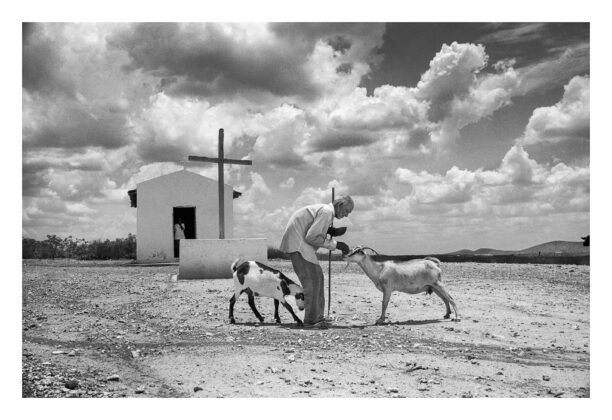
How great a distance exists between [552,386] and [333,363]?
2.05m

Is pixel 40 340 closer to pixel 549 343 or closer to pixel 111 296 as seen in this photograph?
pixel 111 296

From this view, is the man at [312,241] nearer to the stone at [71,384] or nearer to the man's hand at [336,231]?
the man's hand at [336,231]

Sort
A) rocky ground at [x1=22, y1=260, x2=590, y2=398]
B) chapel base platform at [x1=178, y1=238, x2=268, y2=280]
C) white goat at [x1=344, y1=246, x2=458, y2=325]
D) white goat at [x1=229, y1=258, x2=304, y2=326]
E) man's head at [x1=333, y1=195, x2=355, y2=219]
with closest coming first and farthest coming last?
rocky ground at [x1=22, y1=260, x2=590, y2=398] → man's head at [x1=333, y1=195, x2=355, y2=219] → white goat at [x1=229, y1=258, x2=304, y2=326] → white goat at [x1=344, y1=246, x2=458, y2=325] → chapel base platform at [x1=178, y1=238, x2=268, y2=280]

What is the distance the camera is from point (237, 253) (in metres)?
11.8

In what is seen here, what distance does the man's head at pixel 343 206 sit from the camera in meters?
6.96

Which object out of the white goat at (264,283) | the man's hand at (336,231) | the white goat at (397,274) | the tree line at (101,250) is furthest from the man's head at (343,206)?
the tree line at (101,250)

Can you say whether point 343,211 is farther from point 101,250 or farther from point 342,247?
point 101,250

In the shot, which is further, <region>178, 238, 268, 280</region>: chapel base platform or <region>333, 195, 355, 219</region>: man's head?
<region>178, 238, 268, 280</region>: chapel base platform

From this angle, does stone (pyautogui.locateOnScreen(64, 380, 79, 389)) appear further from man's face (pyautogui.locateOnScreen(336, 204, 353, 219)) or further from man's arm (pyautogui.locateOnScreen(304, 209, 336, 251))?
man's face (pyautogui.locateOnScreen(336, 204, 353, 219))

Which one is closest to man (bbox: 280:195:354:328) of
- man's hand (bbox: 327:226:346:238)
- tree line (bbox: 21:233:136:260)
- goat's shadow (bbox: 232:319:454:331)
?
man's hand (bbox: 327:226:346:238)

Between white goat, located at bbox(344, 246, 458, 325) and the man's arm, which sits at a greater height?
the man's arm

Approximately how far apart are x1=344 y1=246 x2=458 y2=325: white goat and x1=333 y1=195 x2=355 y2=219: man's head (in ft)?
1.82

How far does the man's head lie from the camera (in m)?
6.96

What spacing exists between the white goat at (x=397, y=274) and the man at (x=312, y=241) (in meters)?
0.38
